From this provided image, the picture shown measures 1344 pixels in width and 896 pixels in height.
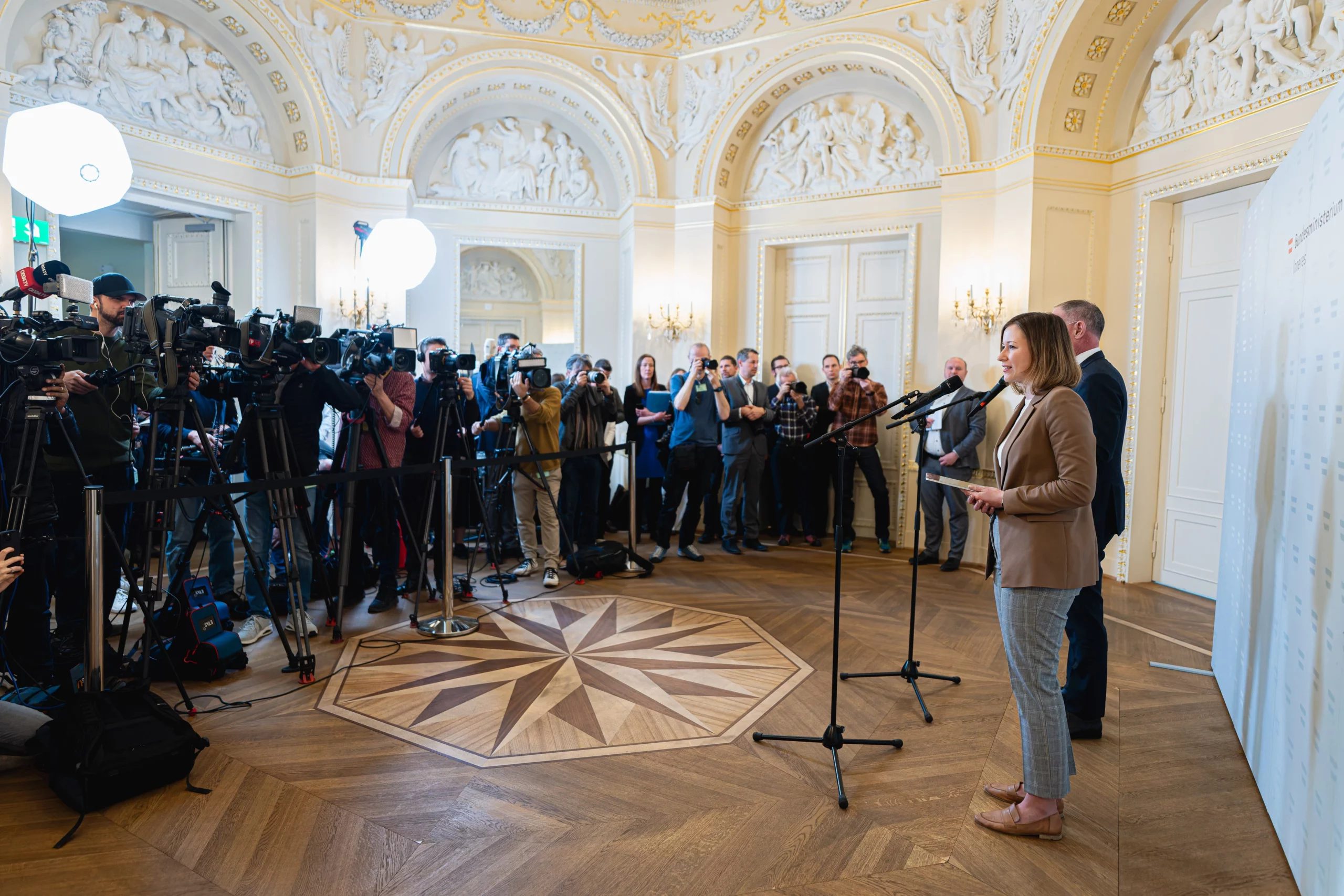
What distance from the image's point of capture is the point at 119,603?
457 cm

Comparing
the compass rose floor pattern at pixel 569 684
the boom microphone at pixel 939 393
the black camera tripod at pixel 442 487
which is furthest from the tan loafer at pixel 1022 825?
the black camera tripod at pixel 442 487

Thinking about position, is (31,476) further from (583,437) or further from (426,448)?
(583,437)

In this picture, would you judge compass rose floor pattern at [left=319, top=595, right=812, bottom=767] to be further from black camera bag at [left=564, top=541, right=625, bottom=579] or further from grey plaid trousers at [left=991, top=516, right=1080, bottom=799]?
grey plaid trousers at [left=991, top=516, right=1080, bottom=799]

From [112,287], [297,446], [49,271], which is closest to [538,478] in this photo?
[297,446]

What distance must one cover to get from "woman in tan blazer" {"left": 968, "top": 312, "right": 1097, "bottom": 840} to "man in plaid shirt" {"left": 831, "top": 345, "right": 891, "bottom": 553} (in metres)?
3.74

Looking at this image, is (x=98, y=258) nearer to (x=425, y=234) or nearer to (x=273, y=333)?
(x=425, y=234)

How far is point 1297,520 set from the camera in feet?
7.63

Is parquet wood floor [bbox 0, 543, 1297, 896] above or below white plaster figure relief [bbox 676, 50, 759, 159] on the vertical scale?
below

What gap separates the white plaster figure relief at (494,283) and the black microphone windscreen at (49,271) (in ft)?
15.4

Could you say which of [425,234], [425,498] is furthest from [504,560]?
[425,234]

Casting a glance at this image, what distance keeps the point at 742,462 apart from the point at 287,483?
3.60 m

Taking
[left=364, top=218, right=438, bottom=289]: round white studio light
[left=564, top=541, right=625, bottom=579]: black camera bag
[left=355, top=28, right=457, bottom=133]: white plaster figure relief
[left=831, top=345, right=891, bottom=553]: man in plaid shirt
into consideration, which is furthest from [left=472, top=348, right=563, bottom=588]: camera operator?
[left=355, top=28, right=457, bottom=133]: white plaster figure relief

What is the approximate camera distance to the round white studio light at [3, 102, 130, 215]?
422cm

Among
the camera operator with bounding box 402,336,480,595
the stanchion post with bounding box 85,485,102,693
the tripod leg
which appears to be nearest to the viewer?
the tripod leg
